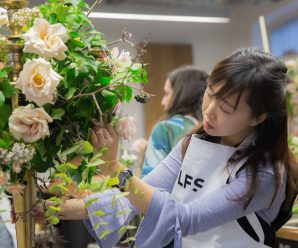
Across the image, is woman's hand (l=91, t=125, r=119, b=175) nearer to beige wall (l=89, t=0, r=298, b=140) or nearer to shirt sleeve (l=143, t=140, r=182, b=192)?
shirt sleeve (l=143, t=140, r=182, b=192)

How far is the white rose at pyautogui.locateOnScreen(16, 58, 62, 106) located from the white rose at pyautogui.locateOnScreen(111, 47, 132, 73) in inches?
6.2

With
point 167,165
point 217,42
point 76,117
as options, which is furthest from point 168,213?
point 217,42

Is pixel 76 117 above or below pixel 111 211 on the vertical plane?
above

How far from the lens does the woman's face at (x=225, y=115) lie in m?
1.19

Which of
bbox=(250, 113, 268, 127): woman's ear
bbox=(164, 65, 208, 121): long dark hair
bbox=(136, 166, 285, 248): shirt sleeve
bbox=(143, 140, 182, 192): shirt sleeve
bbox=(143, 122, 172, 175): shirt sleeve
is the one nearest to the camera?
bbox=(136, 166, 285, 248): shirt sleeve

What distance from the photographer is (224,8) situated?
258 inches

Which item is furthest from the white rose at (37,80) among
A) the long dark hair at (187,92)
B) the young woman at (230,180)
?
the long dark hair at (187,92)

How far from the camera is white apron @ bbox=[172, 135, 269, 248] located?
123 centimetres

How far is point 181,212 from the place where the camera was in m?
1.16

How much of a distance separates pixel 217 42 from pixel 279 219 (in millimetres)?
6330

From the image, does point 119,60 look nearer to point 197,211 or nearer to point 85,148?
point 85,148

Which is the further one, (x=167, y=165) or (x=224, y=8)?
(x=224, y=8)

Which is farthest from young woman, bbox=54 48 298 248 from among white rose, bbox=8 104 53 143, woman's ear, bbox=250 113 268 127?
white rose, bbox=8 104 53 143

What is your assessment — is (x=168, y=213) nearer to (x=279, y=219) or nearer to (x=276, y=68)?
(x=279, y=219)
